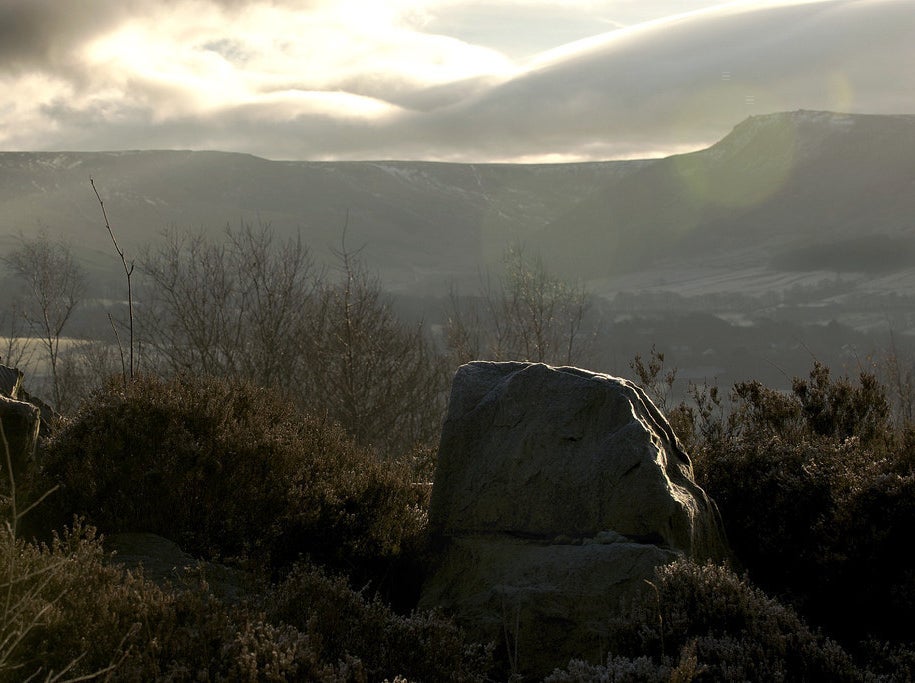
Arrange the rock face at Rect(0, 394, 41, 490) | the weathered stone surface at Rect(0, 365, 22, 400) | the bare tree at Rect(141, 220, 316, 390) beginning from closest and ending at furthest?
the rock face at Rect(0, 394, 41, 490) < the weathered stone surface at Rect(0, 365, 22, 400) < the bare tree at Rect(141, 220, 316, 390)

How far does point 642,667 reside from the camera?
4.15 metres

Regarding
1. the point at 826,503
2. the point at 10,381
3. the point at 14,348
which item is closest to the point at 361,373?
the point at 10,381

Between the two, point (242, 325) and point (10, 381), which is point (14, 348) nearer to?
point (242, 325)

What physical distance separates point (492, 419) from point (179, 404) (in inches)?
97.3

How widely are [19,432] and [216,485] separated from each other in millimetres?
1434

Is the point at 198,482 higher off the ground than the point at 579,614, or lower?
higher

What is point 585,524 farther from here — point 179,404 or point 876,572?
point 179,404

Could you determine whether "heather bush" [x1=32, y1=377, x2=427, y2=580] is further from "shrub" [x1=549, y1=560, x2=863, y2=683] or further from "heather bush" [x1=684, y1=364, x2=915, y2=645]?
"heather bush" [x1=684, y1=364, x2=915, y2=645]

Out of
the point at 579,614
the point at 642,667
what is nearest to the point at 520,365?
the point at 579,614

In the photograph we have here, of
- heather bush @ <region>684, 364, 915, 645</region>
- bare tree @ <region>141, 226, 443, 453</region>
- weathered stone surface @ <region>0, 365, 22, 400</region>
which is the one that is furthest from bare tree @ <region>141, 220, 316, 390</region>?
heather bush @ <region>684, 364, 915, 645</region>

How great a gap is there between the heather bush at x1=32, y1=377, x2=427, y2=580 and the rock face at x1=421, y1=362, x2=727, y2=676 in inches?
25.1

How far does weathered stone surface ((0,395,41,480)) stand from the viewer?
6418mm

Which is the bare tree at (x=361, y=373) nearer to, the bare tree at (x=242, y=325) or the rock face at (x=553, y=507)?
the bare tree at (x=242, y=325)

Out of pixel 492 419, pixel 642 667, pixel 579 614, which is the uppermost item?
pixel 492 419
